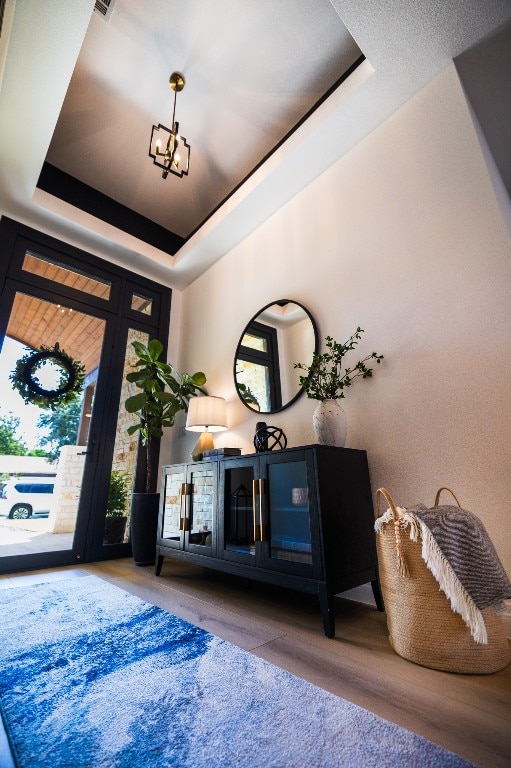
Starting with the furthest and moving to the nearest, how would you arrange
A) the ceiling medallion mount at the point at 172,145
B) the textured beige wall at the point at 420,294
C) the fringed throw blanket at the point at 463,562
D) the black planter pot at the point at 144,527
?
1. the black planter pot at the point at 144,527
2. the ceiling medallion mount at the point at 172,145
3. the textured beige wall at the point at 420,294
4. the fringed throw blanket at the point at 463,562

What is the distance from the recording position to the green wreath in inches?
115

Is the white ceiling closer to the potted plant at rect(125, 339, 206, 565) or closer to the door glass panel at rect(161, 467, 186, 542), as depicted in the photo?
the potted plant at rect(125, 339, 206, 565)

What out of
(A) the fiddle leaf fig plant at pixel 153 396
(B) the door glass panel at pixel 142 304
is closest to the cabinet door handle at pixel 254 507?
(A) the fiddle leaf fig plant at pixel 153 396

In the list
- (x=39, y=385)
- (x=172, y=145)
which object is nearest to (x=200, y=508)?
(x=39, y=385)

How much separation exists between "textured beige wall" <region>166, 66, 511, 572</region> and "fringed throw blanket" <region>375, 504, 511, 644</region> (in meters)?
0.38

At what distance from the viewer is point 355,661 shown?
1.18 metres

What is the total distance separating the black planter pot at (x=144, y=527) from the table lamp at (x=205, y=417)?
0.58 m

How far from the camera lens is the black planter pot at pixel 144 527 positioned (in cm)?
281

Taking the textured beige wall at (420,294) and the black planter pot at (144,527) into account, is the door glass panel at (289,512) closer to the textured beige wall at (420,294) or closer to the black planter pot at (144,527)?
the textured beige wall at (420,294)

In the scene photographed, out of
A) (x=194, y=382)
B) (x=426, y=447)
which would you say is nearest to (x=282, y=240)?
(x=194, y=382)

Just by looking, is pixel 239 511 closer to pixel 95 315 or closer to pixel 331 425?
pixel 331 425

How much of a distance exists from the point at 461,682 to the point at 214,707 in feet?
2.49

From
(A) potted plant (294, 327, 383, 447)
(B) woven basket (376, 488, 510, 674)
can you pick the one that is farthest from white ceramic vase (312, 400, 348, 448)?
(B) woven basket (376, 488, 510, 674)

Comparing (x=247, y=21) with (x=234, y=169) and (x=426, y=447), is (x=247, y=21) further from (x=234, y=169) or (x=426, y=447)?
(x=426, y=447)
